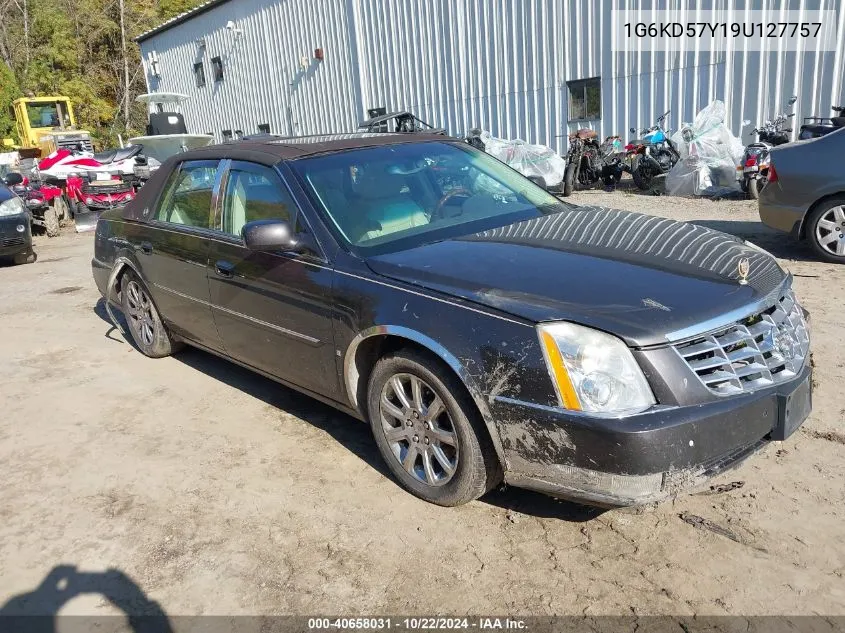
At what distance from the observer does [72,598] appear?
2.78 m

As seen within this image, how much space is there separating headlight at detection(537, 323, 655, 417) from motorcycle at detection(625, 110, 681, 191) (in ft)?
34.7

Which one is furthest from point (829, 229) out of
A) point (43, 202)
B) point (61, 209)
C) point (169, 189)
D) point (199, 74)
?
point (199, 74)

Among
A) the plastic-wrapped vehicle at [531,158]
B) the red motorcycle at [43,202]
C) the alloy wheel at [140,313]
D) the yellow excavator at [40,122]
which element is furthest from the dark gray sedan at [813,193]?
the yellow excavator at [40,122]

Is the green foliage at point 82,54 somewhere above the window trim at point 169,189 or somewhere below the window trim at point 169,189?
above

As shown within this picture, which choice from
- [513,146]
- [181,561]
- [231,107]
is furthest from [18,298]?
[231,107]

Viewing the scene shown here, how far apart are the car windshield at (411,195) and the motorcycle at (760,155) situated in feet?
23.4

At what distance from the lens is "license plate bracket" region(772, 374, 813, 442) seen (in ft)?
8.66

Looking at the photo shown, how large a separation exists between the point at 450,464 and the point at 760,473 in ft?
4.83

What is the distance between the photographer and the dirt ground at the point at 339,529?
8.52ft

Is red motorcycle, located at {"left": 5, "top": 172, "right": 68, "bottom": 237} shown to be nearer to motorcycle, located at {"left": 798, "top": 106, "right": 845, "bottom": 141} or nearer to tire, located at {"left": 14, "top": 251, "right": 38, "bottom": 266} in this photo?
tire, located at {"left": 14, "top": 251, "right": 38, "bottom": 266}

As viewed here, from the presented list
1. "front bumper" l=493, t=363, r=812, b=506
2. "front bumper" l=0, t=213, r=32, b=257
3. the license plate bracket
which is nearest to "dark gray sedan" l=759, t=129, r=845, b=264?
the license plate bracket

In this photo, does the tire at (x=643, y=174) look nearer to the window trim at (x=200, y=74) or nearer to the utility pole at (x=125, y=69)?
the window trim at (x=200, y=74)

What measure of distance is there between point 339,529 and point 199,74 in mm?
26160

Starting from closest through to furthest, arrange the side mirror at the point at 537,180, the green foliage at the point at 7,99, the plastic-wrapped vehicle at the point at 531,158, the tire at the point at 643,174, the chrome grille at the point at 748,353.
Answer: the chrome grille at the point at 748,353 < the side mirror at the point at 537,180 < the tire at the point at 643,174 < the plastic-wrapped vehicle at the point at 531,158 < the green foliage at the point at 7,99
